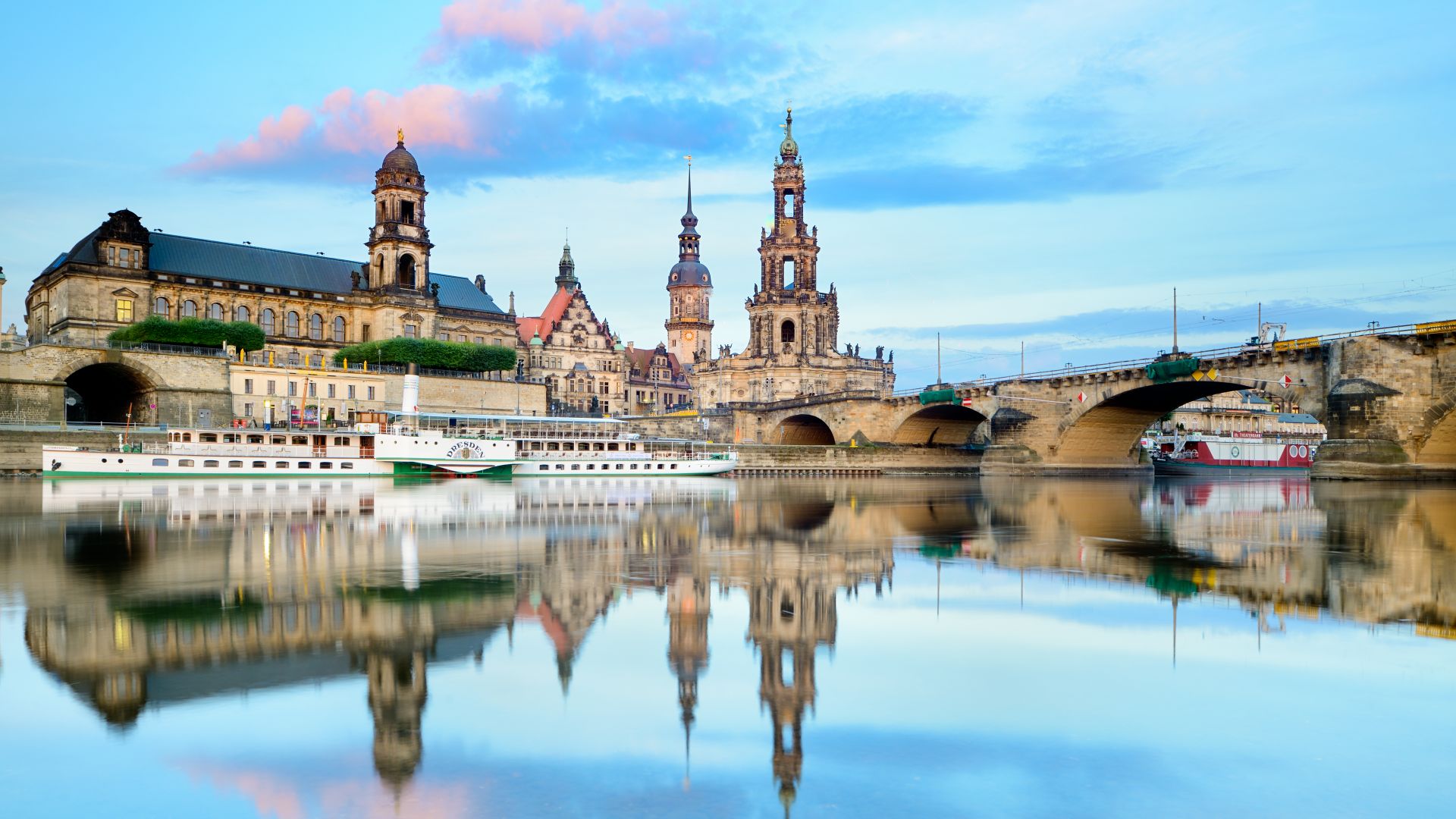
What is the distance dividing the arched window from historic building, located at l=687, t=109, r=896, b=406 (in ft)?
112

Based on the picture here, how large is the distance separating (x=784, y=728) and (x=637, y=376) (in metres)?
130

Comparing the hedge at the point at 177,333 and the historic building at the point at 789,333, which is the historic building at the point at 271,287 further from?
the historic building at the point at 789,333

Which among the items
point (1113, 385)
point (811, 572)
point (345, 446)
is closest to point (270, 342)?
point (345, 446)

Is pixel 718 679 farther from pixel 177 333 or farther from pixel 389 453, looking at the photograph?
pixel 177 333

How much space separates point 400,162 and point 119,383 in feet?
91.2

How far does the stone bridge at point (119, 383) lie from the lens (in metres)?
59.6

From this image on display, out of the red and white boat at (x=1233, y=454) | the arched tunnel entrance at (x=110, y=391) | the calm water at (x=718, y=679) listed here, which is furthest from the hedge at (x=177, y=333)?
the red and white boat at (x=1233, y=454)

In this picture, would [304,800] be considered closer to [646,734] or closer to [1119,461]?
[646,734]

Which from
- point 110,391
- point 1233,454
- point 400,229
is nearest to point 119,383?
point 110,391

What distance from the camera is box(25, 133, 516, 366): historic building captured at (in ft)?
246

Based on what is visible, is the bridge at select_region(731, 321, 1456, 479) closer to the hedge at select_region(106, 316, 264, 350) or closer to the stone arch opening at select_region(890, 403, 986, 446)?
the stone arch opening at select_region(890, 403, 986, 446)

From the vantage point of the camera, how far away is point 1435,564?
17.0 meters

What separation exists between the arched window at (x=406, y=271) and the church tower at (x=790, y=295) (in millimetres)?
35275

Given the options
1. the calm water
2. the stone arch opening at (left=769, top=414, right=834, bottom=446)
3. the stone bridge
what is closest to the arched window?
the stone bridge
